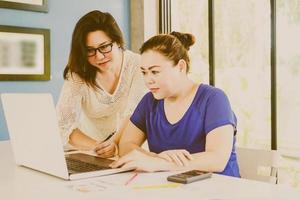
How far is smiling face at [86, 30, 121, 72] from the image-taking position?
7.59ft

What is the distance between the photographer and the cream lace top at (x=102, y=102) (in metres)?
2.37

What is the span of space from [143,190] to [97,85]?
125 centimetres

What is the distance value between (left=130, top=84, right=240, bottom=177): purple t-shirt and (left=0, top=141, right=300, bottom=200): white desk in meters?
0.38

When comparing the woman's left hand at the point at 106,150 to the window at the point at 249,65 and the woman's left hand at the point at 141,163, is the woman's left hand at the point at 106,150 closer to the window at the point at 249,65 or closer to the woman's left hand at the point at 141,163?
the woman's left hand at the point at 141,163

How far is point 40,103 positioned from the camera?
1.27 m

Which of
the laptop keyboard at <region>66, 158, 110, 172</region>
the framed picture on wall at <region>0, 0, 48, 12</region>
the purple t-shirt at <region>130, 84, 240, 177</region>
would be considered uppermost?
the framed picture on wall at <region>0, 0, 48, 12</region>

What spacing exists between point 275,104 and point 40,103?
227 centimetres

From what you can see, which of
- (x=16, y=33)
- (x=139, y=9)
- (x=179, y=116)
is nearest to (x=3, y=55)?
(x=16, y=33)

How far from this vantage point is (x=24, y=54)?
9.19ft

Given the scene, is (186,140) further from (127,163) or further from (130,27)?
(130,27)

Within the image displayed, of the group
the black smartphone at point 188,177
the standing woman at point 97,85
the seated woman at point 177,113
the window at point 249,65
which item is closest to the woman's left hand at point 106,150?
the seated woman at point 177,113

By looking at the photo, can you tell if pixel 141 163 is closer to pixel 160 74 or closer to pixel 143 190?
pixel 143 190

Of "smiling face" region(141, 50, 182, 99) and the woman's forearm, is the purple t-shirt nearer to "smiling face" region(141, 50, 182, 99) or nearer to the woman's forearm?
"smiling face" region(141, 50, 182, 99)

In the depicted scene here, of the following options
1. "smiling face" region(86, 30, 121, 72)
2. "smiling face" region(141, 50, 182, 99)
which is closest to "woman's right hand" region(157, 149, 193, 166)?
"smiling face" region(141, 50, 182, 99)
